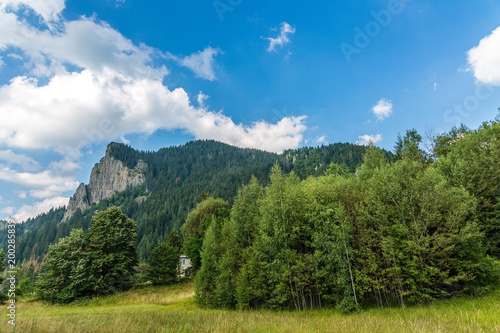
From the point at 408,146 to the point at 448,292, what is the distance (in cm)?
3266

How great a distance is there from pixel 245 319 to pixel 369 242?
12.3m

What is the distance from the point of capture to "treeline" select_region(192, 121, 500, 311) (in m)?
16.6

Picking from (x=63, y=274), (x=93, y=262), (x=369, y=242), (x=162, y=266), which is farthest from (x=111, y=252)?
(x=369, y=242)

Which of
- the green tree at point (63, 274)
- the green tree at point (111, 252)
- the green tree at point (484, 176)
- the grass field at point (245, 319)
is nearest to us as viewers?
the grass field at point (245, 319)

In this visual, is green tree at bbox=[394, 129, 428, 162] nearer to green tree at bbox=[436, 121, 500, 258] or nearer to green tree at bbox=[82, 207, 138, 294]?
green tree at bbox=[436, 121, 500, 258]

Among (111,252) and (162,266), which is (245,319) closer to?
(111,252)

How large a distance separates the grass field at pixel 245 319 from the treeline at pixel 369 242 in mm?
1760

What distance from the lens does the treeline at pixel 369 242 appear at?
54.4 ft

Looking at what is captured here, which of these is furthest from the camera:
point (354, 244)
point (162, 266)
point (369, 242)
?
point (162, 266)

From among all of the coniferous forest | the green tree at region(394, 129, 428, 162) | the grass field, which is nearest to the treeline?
the coniferous forest

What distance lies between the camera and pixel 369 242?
59.9ft

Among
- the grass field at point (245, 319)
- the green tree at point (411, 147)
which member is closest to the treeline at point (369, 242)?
the grass field at point (245, 319)

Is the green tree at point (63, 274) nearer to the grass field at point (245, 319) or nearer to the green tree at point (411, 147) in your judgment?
the grass field at point (245, 319)

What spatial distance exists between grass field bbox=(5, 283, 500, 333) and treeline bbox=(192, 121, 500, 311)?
1.76 meters
